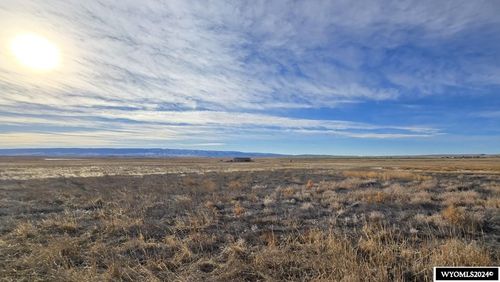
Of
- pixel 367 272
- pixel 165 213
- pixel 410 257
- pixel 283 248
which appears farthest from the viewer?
pixel 165 213

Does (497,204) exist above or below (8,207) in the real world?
above

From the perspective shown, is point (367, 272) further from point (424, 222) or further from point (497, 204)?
point (497, 204)

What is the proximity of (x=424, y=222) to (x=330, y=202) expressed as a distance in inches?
203

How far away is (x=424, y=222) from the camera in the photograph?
32.0ft

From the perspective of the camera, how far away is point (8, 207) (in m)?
14.8

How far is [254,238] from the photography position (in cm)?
827

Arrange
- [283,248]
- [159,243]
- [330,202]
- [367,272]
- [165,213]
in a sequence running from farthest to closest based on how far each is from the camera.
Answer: [330,202] → [165,213] → [159,243] → [283,248] → [367,272]

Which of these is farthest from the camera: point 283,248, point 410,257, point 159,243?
point 159,243

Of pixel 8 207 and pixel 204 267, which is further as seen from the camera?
pixel 8 207

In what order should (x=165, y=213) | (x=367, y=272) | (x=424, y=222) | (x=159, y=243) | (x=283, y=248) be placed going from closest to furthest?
(x=367, y=272) < (x=283, y=248) < (x=159, y=243) < (x=424, y=222) < (x=165, y=213)

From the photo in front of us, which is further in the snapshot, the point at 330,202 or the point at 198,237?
the point at 330,202

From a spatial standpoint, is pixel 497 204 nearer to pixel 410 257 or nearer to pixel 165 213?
pixel 410 257

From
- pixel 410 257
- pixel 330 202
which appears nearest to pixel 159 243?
pixel 410 257

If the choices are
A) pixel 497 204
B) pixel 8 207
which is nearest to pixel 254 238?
pixel 497 204
